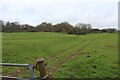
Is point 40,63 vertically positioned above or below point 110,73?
above

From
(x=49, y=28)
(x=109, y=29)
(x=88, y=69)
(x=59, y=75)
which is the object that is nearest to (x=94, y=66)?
(x=88, y=69)

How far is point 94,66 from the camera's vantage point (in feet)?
56.1

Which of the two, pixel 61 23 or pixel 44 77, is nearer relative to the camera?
pixel 44 77

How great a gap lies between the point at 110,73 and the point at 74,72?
5.75 ft

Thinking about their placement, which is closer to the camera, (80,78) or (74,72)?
(80,78)

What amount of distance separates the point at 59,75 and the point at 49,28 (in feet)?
394

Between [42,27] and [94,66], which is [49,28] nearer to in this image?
[42,27]

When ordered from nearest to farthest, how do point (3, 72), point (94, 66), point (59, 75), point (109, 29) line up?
1. point (59, 75)
2. point (3, 72)
3. point (94, 66)
4. point (109, 29)

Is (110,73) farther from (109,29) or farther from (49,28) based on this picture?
(109,29)

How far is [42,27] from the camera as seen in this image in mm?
133875

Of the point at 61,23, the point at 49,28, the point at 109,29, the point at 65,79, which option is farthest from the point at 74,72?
the point at 109,29

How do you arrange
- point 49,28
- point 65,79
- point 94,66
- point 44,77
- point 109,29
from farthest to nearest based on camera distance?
point 109,29 < point 49,28 < point 94,66 < point 65,79 < point 44,77

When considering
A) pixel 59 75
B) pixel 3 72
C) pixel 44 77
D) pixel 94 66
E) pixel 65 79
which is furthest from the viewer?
pixel 94 66

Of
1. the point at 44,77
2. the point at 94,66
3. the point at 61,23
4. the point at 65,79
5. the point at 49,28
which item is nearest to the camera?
the point at 44,77
